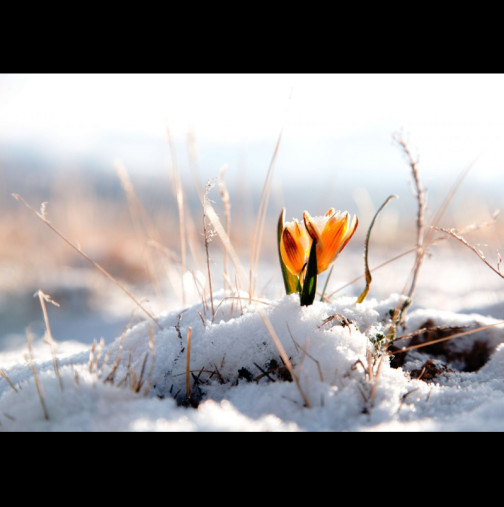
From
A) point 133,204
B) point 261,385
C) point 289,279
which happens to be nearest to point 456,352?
point 289,279

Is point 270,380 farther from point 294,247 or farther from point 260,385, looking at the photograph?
point 294,247

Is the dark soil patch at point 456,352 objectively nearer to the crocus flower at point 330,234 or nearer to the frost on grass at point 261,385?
the frost on grass at point 261,385

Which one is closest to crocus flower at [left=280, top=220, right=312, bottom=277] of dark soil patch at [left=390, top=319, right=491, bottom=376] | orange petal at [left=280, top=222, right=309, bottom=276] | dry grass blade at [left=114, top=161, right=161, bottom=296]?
orange petal at [left=280, top=222, right=309, bottom=276]
